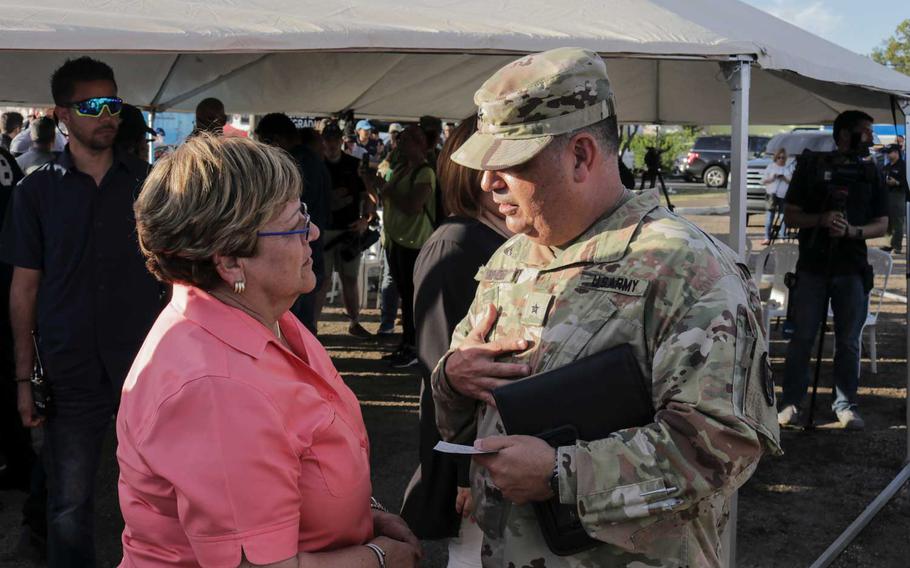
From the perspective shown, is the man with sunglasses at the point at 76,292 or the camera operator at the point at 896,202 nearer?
the man with sunglasses at the point at 76,292

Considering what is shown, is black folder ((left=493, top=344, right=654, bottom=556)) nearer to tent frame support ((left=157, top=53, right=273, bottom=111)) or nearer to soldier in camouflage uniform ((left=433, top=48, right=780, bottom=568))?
soldier in camouflage uniform ((left=433, top=48, right=780, bottom=568))

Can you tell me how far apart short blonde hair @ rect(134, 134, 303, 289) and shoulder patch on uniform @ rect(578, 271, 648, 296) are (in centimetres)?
61

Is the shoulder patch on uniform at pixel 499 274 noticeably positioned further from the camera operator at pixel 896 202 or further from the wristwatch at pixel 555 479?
the camera operator at pixel 896 202

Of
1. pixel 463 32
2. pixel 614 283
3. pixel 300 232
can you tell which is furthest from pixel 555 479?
pixel 463 32

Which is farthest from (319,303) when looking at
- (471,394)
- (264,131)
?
(471,394)

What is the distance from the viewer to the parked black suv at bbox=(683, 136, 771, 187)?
30.0 metres

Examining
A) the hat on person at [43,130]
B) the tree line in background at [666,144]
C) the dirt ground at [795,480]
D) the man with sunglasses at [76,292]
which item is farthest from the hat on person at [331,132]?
the tree line in background at [666,144]

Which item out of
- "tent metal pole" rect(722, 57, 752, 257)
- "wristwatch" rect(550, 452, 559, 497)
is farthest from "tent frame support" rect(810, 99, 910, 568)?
"wristwatch" rect(550, 452, 559, 497)

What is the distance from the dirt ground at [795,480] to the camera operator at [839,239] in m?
0.42

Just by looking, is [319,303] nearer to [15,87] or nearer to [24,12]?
[15,87]

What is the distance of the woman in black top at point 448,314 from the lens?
8.14 ft

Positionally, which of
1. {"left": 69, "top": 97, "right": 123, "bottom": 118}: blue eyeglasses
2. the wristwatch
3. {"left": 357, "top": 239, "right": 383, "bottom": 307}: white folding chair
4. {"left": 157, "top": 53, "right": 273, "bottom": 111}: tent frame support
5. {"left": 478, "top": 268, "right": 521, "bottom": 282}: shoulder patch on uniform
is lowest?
{"left": 357, "top": 239, "right": 383, "bottom": 307}: white folding chair

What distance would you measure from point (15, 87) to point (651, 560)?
671 cm

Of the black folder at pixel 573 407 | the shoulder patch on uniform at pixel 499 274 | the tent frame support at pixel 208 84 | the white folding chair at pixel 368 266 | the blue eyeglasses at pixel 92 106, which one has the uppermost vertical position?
the tent frame support at pixel 208 84
